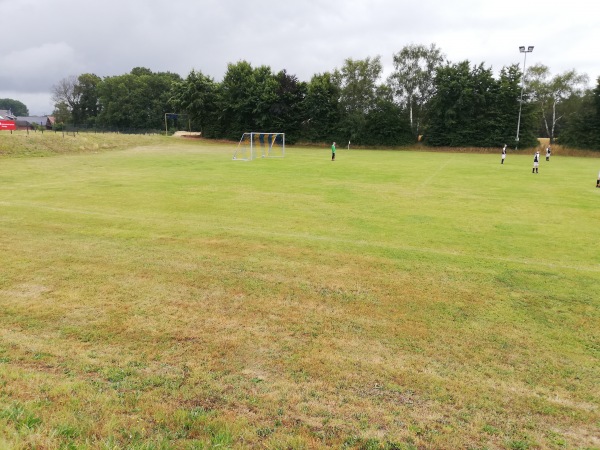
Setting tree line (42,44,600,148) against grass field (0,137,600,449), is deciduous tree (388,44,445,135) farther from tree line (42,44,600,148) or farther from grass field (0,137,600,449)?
grass field (0,137,600,449)

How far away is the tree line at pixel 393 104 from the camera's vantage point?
196 ft

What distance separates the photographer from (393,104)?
6494cm

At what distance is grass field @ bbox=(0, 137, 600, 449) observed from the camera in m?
4.11

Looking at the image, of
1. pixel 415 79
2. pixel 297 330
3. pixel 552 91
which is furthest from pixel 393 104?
pixel 297 330

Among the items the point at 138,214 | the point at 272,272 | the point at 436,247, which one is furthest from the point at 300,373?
the point at 138,214

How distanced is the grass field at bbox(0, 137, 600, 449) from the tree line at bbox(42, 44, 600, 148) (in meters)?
51.1

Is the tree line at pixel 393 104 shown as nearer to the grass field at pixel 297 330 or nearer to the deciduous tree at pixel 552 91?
the deciduous tree at pixel 552 91

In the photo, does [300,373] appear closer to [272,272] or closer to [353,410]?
[353,410]

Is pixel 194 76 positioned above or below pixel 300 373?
above

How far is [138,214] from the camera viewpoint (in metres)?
14.5

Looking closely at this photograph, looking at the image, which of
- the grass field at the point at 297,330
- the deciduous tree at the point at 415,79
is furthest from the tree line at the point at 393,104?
the grass field at the point at 297,330

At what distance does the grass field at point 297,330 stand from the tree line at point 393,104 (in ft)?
168

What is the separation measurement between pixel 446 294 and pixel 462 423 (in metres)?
3.83

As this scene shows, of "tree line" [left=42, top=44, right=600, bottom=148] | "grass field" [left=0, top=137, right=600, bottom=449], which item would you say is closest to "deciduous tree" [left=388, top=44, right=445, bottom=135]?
"tree line" [left=42, top=44, right=600, bottom=148]
